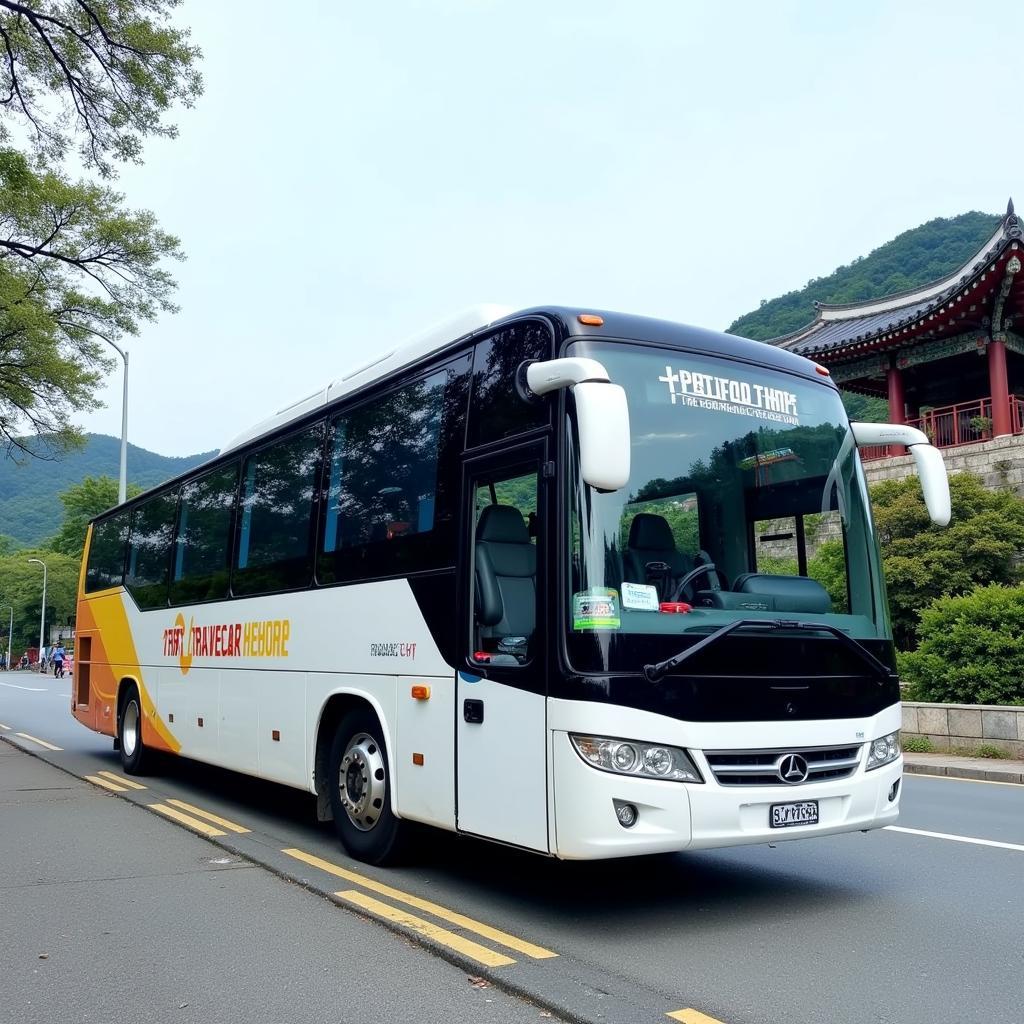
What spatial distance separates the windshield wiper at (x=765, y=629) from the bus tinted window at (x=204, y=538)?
5493 mm

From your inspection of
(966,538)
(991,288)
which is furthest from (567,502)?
(991,288)

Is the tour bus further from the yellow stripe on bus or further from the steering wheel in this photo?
the yellow stripe on bus

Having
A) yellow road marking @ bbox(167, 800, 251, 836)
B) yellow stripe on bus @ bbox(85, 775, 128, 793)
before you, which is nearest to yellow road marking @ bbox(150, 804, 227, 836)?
yellow road marking @ bbox(167, 800, 251, 836)

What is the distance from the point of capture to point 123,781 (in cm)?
1168

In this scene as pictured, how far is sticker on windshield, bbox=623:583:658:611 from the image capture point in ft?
16.8

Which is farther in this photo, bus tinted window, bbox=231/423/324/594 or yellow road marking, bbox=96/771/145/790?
yellow road marking, bbox=96/771/145/790

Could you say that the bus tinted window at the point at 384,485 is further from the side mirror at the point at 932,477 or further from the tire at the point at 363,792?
the side mirror at the point at 932,477

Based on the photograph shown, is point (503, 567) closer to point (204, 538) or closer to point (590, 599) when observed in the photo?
point (590, 599)

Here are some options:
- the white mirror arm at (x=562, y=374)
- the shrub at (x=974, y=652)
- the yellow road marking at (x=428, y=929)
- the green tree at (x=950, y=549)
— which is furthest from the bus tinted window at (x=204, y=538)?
the green tree at (x=950, y=549)

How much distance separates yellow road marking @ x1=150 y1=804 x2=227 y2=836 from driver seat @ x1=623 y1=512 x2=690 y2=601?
4588mm

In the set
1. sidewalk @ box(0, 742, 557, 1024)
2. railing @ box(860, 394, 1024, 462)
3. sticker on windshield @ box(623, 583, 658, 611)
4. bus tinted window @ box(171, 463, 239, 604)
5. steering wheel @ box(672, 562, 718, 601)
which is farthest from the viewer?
railing @ box(860, 394, 1024, 462)

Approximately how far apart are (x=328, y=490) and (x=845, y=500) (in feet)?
11.9

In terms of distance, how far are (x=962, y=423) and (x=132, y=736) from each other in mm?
23304

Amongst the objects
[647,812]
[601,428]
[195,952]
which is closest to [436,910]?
[195,952]
